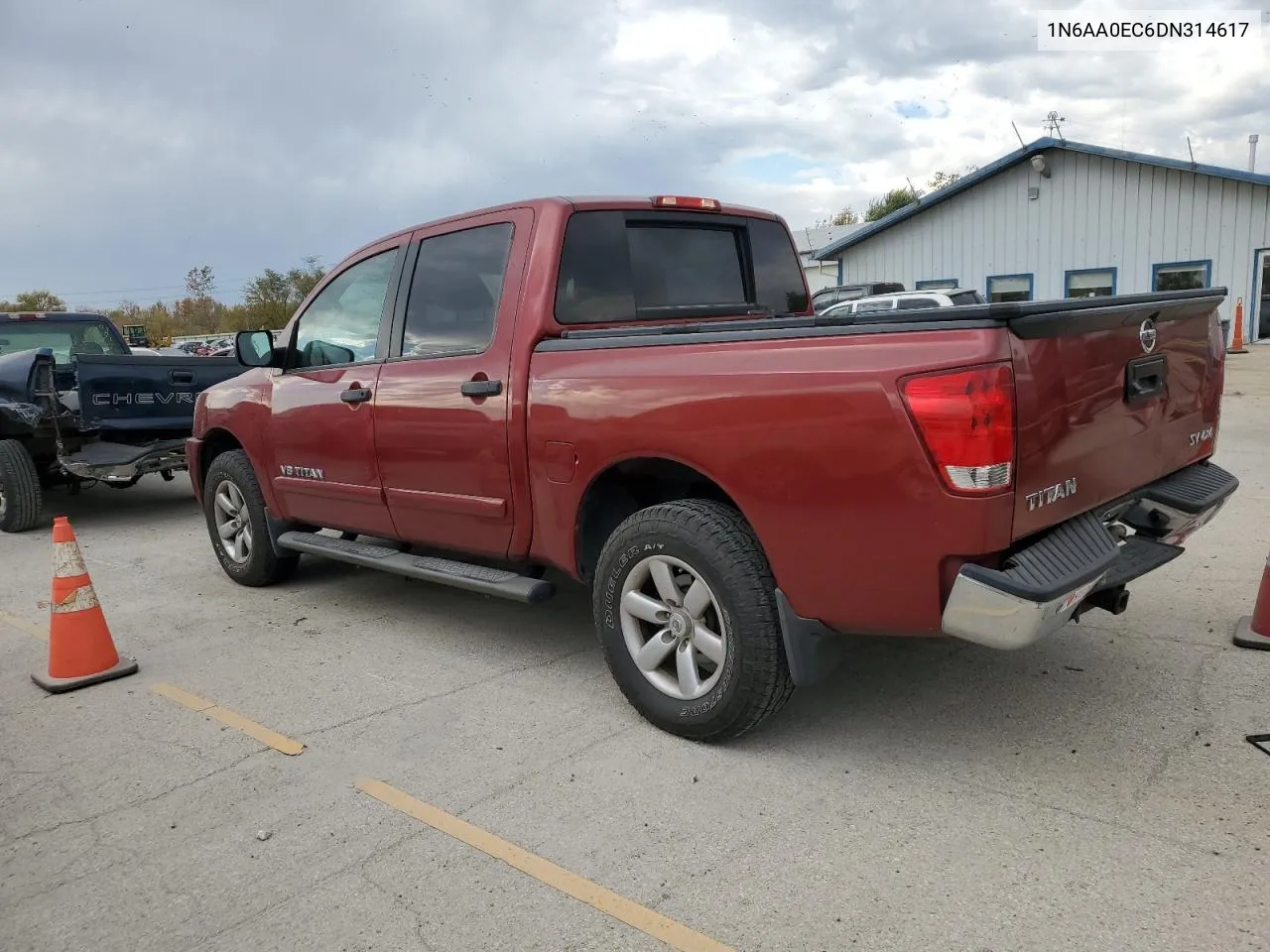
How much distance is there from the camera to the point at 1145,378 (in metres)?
3.27

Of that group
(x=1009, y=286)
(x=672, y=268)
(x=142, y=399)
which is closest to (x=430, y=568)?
(x=672, y=268)

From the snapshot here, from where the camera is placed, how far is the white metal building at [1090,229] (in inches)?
840

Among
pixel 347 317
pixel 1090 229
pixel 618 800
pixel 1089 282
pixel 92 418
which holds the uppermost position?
pixel 1090 229

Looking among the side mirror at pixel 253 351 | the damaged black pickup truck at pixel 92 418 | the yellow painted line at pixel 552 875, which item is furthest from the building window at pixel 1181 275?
the yellow painted line at pixel 552 875

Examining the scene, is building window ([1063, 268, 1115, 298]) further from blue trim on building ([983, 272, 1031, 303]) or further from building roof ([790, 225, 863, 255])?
building roof ([790, 225, 863, 255])

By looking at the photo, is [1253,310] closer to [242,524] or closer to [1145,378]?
[1145,378]

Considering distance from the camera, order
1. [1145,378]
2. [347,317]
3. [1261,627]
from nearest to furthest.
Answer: [1145,378], [1261,627], [347,317]

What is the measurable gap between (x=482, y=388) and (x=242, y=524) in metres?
2.73

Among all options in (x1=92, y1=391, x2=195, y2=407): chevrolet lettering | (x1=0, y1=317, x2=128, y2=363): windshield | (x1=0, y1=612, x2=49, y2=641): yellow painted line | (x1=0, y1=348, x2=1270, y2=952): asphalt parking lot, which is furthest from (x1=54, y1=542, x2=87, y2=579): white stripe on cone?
(x1=0, y1=317, x2=128, y2=363): windshield

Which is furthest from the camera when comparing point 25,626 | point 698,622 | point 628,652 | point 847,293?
point 847,293

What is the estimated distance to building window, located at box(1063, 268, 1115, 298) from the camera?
74.9ft

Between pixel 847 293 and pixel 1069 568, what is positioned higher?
pixel 847 293

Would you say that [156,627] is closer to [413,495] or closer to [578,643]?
[413,495]

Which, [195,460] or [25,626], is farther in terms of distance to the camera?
[195,460]
